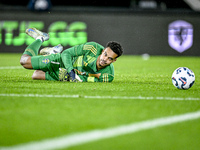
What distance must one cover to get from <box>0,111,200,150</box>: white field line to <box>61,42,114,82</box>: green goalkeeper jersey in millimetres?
2886

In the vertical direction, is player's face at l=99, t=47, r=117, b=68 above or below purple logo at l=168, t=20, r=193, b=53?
below

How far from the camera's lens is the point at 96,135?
2.82 metres

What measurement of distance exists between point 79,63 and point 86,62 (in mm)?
143

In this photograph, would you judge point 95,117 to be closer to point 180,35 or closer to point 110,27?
point 180,35

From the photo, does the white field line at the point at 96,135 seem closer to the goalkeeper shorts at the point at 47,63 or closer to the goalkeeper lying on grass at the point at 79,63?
the goalkeeper lying on grass at the point at 79,63

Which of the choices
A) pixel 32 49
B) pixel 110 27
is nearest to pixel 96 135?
pixel 32 49

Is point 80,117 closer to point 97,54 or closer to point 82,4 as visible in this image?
point 97,54

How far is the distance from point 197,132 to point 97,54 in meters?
3.44

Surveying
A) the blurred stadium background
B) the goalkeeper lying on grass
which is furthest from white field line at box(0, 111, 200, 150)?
the blurred stadium background

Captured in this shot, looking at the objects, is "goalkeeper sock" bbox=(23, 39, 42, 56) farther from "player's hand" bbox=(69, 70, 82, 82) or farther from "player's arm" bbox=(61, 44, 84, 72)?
"player's hand" bbox=(69, 70, 82, 82)

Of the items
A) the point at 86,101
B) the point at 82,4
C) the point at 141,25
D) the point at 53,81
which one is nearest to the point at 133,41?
the point at 141,25

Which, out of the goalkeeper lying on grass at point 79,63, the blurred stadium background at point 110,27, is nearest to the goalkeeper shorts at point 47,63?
the goalkeeper lying on grass at point 79,63

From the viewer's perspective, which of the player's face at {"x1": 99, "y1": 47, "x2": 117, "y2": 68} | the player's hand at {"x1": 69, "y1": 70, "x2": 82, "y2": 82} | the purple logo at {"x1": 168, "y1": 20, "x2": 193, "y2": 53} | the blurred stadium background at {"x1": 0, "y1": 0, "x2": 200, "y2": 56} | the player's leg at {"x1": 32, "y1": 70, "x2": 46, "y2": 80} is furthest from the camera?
the blurred stadium background at {"x1": 0, "y1": 0, "x2": 200, "y2": 56}

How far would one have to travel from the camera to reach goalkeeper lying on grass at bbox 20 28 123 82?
5988 millimetres
